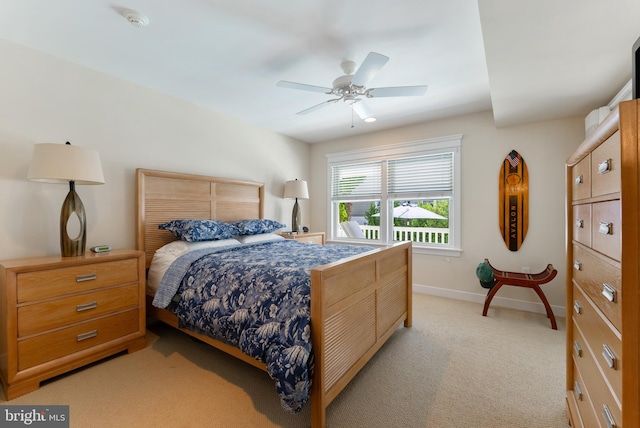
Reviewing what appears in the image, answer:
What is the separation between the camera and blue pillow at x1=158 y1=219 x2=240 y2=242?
278cm

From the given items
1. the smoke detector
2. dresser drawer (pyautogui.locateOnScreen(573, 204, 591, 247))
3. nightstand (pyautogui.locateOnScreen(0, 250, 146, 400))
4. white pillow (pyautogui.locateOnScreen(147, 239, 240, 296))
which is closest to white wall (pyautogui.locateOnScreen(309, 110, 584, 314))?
dresser drawer (pyautogui.locateOnScreen(573, 204, 591, 247))

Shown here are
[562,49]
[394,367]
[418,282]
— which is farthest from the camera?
[418,282]

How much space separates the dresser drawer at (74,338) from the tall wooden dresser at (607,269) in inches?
115

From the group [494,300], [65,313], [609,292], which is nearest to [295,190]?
[65,313]

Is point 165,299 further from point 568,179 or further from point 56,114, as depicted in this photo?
point 568,179

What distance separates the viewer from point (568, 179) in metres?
1.50

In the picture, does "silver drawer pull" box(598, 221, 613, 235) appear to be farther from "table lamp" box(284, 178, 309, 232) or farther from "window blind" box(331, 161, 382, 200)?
"table lamp" box(284, 178, 309, 232)

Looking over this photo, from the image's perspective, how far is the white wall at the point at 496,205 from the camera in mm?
3193

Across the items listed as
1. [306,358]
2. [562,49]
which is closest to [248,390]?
[306,358]

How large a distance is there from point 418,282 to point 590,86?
2848 millimetres

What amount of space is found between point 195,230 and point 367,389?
2120 millimetres

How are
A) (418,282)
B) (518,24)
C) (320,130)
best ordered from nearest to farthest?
(518,24) < (418,282) < (320,130)

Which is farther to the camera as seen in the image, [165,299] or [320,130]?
[320,130]

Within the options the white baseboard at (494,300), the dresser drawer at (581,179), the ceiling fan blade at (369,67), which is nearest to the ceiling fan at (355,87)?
the ceiling fan blade at (369,67)
